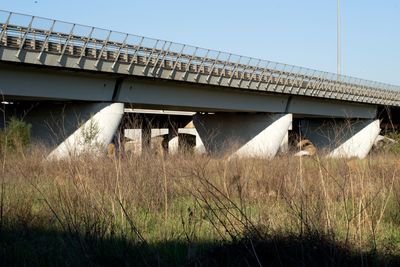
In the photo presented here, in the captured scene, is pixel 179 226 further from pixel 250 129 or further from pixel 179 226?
pixel 250 129

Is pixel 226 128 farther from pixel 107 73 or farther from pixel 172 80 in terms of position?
pixel 107 73

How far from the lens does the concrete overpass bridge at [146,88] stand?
22.3 meters

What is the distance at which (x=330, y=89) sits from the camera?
132 feet

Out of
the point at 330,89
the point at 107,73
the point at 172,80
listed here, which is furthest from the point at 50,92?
the point at 330,89

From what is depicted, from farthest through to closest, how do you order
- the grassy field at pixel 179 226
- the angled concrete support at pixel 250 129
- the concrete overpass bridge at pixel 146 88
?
the angled concrete support at pixel 250 129, the concrete overpass bridge at pixel 146 88, the grassy field at pixel 179 226

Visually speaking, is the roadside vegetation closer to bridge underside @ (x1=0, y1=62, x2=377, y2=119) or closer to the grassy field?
the grassy field

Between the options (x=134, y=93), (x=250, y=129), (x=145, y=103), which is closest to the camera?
(x=134, y=93)

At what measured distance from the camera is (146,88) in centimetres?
2875

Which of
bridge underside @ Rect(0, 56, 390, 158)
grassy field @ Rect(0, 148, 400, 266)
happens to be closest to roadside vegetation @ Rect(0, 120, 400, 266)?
grassy field @ Rect(0, 148, 400, 266)

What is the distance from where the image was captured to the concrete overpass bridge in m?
22.3

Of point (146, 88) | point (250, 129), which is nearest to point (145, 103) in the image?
point (146, 88)

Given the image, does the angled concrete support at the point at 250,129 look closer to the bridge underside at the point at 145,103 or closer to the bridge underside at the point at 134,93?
the bridge underside at the point at 145,103

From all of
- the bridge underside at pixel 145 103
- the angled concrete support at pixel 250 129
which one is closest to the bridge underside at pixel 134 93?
the bridge underside at pixel 145 103

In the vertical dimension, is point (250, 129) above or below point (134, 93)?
above
